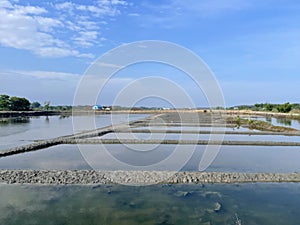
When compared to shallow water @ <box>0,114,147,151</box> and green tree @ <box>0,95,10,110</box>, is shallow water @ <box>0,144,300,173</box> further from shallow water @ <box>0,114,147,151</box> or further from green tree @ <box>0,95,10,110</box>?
green tree @ <box>0,95,10,110</box>

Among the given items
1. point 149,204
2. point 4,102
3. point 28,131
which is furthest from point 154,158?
point 4,102

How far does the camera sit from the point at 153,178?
387 inches

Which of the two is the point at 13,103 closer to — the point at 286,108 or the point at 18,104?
the point at 18,104

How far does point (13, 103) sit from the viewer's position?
207ft

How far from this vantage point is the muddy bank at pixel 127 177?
9.42 meters

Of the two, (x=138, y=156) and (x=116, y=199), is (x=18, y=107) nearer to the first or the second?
(x=138, y=156)

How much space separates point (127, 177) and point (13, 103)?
60.9 m

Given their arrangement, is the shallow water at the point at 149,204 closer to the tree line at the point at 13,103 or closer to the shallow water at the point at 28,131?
the shallow water at the point at 28,131

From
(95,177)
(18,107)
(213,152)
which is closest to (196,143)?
(213,152)

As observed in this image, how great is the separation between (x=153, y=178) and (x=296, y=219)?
176 inches

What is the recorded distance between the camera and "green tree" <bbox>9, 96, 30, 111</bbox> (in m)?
62.9

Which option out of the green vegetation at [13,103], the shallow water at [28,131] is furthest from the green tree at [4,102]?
the shallow water at [28,131]

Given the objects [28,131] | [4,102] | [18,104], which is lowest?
[28,131]

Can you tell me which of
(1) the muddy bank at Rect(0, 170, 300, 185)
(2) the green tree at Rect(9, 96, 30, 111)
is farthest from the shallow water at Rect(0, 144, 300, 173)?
(2) the green tree at Rect(9, 96, 30, 111)
